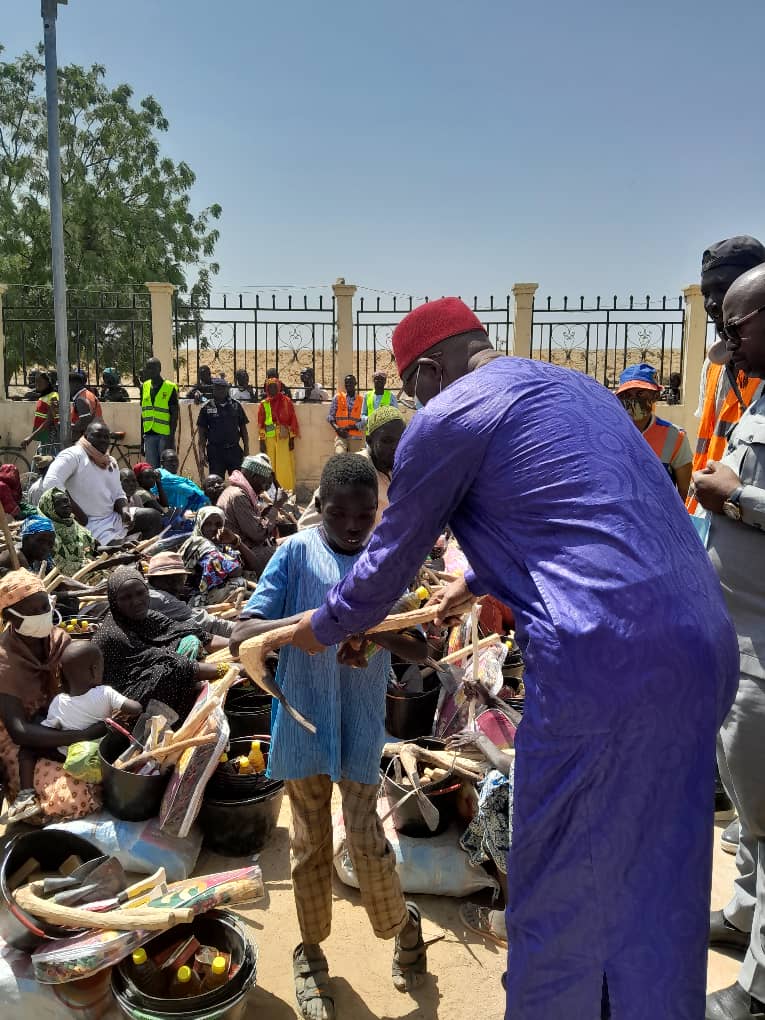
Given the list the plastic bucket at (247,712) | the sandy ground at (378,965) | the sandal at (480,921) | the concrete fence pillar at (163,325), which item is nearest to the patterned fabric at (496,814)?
the sandal at (480,921)

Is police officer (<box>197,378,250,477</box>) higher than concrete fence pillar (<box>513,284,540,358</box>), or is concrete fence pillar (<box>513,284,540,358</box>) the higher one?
concrete fence pillar (<box>513,284,540,358</box>)

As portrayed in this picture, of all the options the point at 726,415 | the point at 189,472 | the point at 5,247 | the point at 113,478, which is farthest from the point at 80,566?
the point at 5,247

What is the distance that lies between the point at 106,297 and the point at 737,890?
22.2m

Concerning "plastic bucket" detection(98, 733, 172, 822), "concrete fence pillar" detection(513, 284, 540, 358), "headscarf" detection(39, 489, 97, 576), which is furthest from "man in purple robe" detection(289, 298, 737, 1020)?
"concrete fence pillar" detection(513, 284, 540, 358)

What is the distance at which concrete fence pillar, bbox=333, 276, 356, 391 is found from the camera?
1485 cm

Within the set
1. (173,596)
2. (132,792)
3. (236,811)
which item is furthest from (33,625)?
(173,596)

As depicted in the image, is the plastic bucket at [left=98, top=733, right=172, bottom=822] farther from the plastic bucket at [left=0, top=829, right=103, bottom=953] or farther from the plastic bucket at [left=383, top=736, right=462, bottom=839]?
the plastic bucket at [left=383, top=736, right=462, bottom=839]

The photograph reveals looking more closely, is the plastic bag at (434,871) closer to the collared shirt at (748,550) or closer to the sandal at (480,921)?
the sandal at (480,921)

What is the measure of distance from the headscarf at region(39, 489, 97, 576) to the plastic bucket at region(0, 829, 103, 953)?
144 inches

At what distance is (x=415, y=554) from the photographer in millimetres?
1777

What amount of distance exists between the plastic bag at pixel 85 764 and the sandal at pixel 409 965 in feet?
5.21

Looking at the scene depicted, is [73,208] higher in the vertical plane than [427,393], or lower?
higher

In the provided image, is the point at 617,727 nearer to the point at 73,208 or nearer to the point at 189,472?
the point at 189,472

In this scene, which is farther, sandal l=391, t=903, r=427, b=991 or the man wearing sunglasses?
sandal l=391, t=903, r=427, b=991
